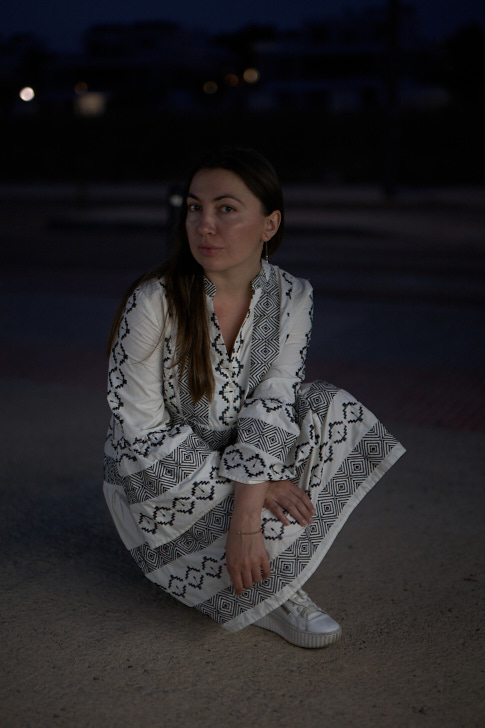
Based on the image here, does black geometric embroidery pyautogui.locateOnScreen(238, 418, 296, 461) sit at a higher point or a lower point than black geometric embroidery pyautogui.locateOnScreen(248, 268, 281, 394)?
lower

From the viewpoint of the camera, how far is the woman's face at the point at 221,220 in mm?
2959

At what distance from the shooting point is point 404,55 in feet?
269

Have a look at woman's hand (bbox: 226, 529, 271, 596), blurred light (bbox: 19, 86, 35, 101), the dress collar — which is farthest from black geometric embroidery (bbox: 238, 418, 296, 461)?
blurred light (bbox: 19, 86, 35, 101)

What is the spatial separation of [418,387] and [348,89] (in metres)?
82.6

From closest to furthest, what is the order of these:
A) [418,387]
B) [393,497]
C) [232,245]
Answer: [232,245], [393,497], [418,387]

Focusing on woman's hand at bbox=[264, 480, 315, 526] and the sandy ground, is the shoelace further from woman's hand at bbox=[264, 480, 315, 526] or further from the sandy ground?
woman's hand at bbox=[264, 480, 315, 526]

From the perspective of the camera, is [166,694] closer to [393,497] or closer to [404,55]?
[393,497]

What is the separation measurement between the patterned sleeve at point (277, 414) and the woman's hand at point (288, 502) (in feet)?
0.16

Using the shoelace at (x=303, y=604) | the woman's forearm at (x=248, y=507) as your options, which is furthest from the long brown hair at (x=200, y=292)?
the shoelace at (x=303, y=604)

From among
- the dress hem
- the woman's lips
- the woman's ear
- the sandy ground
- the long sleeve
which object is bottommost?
the sandy ground

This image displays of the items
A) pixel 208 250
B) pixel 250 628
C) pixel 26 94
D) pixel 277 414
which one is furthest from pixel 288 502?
pixel 26 94

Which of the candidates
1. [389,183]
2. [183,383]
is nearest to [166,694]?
[183,383]

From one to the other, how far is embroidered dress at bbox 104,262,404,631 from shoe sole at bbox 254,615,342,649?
0.12 m

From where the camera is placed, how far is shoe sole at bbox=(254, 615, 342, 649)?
2.90 m
